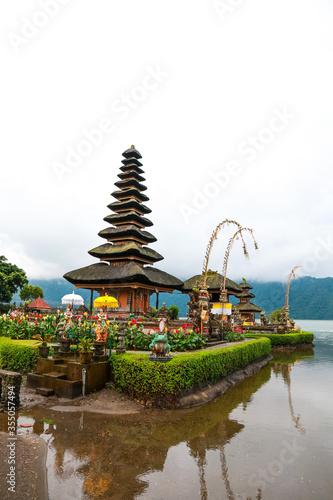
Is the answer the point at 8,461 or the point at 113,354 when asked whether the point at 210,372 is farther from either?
the point at 8,461

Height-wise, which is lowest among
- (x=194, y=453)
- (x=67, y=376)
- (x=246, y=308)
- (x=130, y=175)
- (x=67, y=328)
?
(x=194, y=453)

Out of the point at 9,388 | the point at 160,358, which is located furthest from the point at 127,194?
the point at 9,388

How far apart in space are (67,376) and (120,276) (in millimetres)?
17181

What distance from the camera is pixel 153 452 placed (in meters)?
6.57

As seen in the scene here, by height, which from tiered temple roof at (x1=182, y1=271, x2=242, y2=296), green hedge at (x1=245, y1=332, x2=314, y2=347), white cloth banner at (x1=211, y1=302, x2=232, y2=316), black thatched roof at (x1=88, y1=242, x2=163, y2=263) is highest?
black thatched roof at (x1=88, y1=242, x2=163, y2=263)

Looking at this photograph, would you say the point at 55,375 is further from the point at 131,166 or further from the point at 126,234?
the point at 131,166

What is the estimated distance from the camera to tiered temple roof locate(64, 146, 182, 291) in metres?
28.9

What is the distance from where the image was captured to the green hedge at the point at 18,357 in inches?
510

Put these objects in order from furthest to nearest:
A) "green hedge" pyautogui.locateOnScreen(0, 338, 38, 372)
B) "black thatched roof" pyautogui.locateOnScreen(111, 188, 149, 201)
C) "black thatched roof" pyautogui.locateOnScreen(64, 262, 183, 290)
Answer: "black thatched roof" pyautogui.locateOnScreen(111, 188, 149, 201) < "black thatched roof" pyautogui.locateOnScreen(64, 262, 183, 290) < "green hedge" pyautogui.locateOnScreen(0, 338, 38, 372)

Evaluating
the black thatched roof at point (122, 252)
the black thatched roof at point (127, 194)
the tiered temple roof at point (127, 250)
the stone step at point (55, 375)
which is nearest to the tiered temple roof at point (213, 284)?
the tiered temple roof at point (127, 250)

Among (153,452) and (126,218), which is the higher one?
(126,218)

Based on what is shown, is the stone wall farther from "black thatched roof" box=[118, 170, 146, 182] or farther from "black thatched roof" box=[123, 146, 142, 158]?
Answer: "black thatched roof" box=[123, 146, 142, 158]

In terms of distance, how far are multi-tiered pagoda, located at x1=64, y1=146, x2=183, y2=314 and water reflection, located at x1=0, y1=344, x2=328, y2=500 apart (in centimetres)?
1848

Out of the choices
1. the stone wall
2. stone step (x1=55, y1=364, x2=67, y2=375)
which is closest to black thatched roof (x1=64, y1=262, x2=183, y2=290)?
stone step (x1=55, y1=364, x2=67, y2=375)
